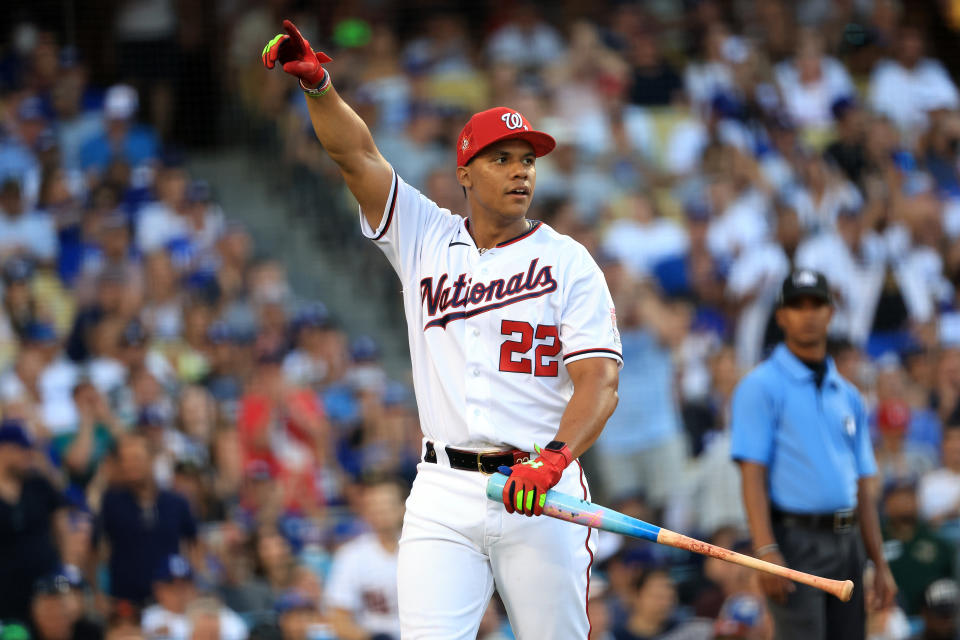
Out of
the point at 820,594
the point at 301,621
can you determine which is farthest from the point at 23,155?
the point at 820,594

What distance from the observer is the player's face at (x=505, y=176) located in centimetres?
396

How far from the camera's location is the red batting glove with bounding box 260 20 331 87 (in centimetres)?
390

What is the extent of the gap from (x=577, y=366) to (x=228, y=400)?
186 inches

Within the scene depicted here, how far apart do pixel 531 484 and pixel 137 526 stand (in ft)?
13.1

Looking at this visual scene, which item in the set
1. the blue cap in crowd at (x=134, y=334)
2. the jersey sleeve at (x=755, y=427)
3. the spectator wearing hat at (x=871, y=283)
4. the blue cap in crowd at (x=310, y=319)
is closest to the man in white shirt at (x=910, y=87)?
the spectator wearing hat at (x=871, y=283)

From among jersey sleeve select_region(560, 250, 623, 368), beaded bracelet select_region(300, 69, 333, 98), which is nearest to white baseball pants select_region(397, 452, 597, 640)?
jersey sleeve select_region(560, 250, 623, 368)

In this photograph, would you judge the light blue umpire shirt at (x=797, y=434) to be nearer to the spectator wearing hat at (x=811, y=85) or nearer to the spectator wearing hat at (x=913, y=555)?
the spectator wearing hat at (x=913, y=555)

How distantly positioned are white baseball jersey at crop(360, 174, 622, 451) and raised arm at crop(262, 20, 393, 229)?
11.1 inches

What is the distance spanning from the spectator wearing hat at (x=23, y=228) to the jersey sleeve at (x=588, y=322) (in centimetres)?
570

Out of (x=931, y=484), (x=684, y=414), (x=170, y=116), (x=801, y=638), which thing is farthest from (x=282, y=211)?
(x=801, y=638)

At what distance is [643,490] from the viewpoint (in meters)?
8.25

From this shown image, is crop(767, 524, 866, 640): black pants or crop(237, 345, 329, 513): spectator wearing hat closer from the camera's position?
crop(767, 524, 866, 640): black pants

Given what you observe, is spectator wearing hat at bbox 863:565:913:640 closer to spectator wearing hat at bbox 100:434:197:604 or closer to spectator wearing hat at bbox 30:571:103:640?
spectator wearing hat at bbox 100:434:197:604

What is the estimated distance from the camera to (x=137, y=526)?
6.95 meters
